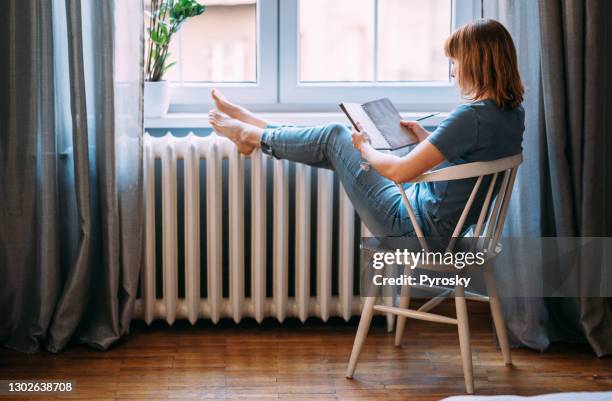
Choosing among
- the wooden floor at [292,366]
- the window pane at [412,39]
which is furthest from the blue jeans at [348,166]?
the window pane at [412,39]

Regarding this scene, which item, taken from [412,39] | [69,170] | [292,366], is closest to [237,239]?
[292,366]

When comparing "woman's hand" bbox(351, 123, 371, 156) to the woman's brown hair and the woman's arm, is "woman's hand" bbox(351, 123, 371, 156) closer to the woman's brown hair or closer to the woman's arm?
the woman's arm

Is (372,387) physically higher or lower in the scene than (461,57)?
lower

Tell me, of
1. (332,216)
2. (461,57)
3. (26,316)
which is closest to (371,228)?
(332,216)

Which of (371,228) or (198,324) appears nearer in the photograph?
(371,228)

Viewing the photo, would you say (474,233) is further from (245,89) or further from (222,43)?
(222,43)

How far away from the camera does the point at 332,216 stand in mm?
2691

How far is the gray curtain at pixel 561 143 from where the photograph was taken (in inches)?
94.3

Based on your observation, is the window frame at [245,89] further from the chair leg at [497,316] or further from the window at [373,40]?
the chair leg at [497,316]

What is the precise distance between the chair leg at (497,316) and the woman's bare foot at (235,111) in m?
0.88

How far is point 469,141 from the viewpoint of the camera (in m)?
2.06

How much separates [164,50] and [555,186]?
4.43 ft

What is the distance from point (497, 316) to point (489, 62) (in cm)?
78

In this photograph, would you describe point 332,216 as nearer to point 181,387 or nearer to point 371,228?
point 371,228
